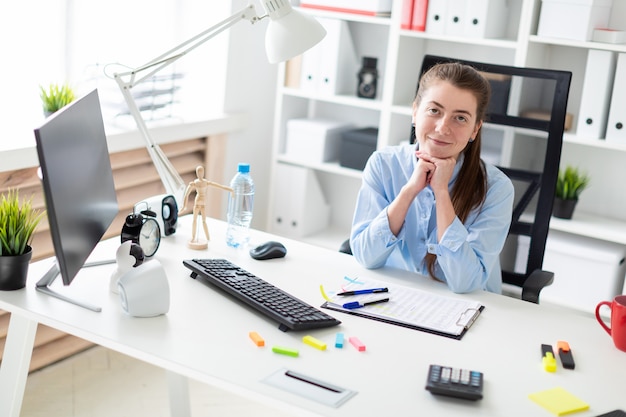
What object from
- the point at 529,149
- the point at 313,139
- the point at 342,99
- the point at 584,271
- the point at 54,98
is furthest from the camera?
the point at 313,139

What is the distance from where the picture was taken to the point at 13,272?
68.2 inches

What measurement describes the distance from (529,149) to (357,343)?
116cm

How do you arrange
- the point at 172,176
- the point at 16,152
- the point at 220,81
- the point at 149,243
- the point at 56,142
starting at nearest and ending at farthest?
the point at 56,142 < the point at 149,243 < the point at 172,176 < the point at 16,152 < the point at 220,81

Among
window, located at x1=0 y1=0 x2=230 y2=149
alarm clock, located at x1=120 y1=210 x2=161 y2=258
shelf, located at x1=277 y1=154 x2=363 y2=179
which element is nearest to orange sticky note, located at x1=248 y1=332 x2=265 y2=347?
alarm clock, located at x1=120 y1=210 x2=161 y2=258

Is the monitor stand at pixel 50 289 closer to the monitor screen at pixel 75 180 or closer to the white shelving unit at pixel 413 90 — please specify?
the monitor screen at pixel 75 180

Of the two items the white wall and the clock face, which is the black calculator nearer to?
the clock face

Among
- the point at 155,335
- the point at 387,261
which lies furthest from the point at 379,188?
the point at 155,335

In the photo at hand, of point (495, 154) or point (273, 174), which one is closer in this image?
point (495, 154)

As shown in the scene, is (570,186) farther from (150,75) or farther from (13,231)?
(13,231)

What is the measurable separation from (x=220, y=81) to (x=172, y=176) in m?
1.39

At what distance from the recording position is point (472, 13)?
315 centimetres

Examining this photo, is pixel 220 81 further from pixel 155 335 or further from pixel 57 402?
pixel 155 335

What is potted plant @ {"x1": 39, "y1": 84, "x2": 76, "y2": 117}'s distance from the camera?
263 centimetres

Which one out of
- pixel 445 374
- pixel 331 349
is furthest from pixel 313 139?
pixel 445 374
